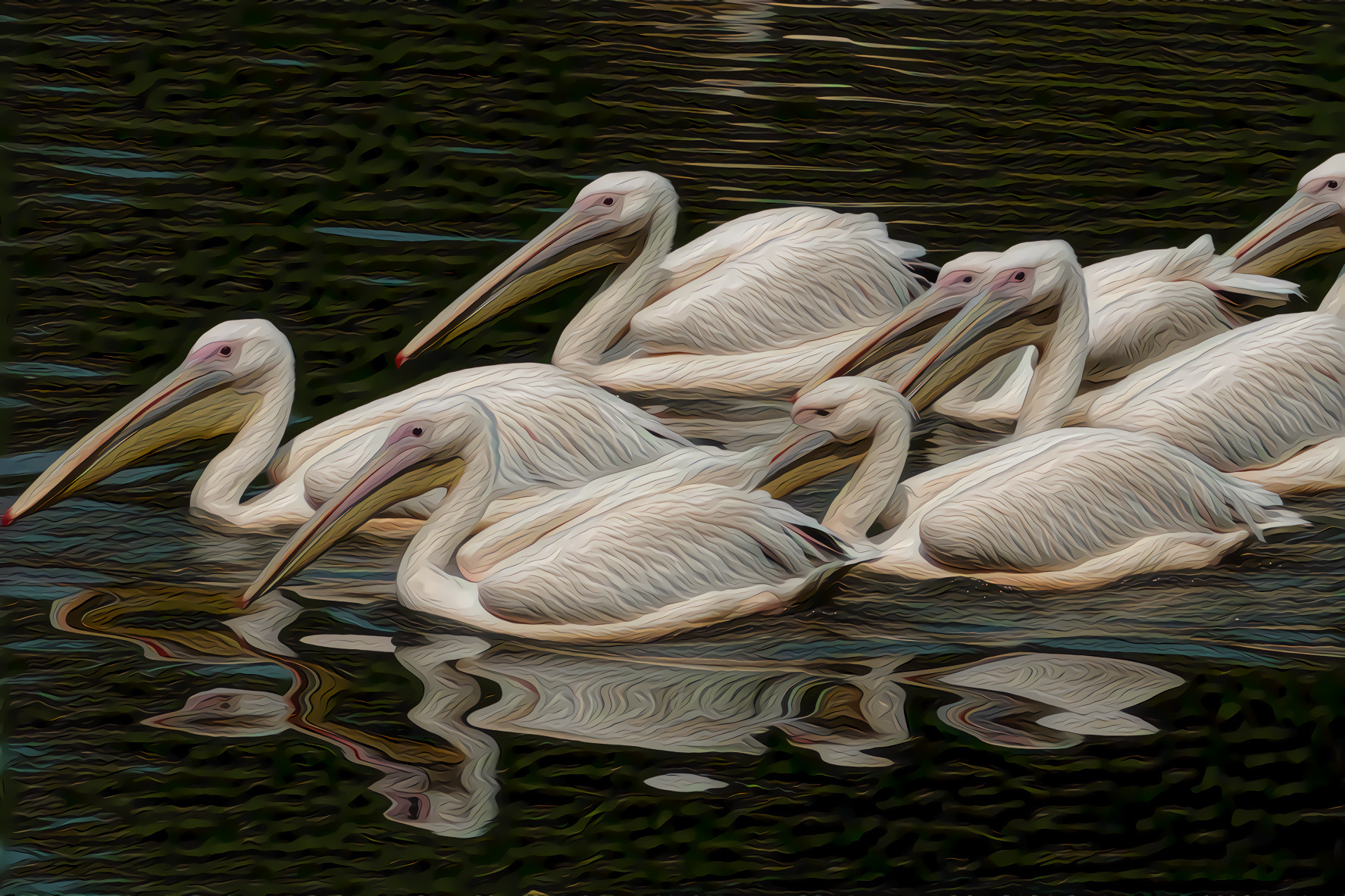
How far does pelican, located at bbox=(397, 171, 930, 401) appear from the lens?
7176 mm

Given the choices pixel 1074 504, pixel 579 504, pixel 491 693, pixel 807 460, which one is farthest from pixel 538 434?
pixel 1074 504

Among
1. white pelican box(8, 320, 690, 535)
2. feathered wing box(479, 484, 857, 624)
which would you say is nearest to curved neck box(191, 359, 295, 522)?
white pelican box(8, 320, 690, 535)

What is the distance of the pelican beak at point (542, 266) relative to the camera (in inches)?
279

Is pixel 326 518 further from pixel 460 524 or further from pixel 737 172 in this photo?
pixel 737 172

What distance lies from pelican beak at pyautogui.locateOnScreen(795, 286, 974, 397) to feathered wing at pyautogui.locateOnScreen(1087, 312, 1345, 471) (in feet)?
1.96

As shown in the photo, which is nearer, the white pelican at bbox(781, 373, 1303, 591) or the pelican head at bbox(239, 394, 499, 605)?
the pelican head at bbox(239, 394, 499, 605)

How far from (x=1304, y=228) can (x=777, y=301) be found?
6.43ft

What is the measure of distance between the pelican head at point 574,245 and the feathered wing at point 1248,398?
1.85 m

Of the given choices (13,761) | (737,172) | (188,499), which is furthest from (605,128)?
(13,761)

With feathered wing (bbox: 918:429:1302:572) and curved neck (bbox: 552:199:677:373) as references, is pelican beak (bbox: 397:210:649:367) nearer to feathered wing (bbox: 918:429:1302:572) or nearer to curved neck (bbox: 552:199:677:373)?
curved neck (bbox: 552:199:677:373)

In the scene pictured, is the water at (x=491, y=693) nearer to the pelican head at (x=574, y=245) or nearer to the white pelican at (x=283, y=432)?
the white pelican at (x=283, y=432)

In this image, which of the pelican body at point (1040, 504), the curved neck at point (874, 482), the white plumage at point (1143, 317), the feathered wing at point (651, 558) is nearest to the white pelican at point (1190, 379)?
the pelican body at point (1040, 504)

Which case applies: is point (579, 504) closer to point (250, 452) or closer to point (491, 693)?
point (491, 693)

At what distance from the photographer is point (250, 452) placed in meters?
6.16
